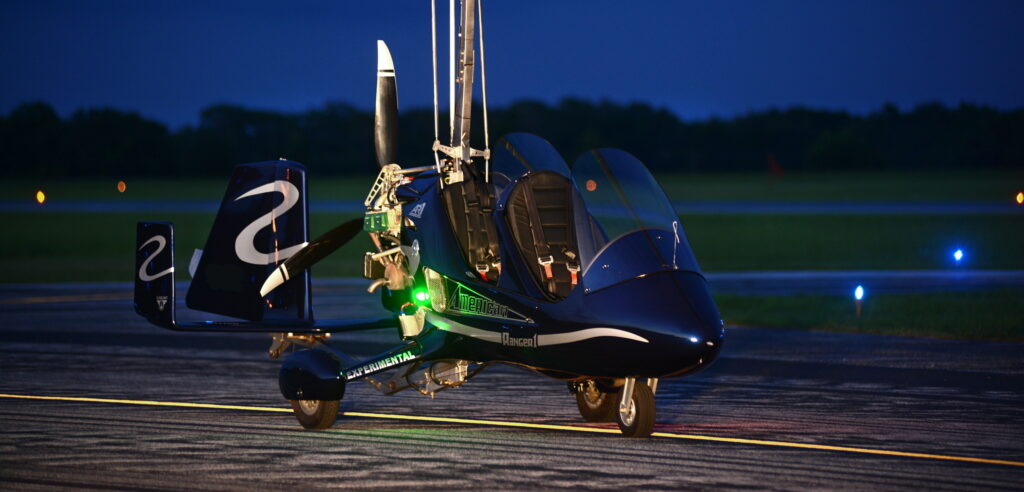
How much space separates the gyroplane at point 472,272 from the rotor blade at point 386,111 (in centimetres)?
1

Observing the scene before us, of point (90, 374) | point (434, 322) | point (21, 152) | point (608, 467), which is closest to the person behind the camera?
point (608, 467)

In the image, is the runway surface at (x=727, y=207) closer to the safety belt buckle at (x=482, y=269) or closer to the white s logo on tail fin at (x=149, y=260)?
the white s logo on tail fin at (x=149, y=260)

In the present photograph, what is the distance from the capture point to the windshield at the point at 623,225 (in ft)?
32.2

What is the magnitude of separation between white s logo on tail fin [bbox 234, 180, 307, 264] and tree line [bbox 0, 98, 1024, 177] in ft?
243

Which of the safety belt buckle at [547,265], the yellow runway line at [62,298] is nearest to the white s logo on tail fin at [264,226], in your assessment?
the safety belt buckle at [547,265]

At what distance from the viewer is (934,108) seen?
114562 mm

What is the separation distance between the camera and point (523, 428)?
11219 millimetres

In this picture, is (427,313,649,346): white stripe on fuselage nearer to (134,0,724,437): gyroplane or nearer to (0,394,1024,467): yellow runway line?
(134,0,724,437): gyroplane

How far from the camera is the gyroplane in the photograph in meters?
9.76

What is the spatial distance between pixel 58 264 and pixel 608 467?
30508 millimetres

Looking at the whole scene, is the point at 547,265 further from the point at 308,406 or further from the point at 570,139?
the point at 570,139

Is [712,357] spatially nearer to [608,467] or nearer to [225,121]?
[608,467]

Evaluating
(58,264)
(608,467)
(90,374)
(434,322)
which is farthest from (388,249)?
(58,264)

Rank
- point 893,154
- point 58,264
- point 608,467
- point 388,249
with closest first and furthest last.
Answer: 1. point 608,467
2. point 388,249
3. point 58,264
4. point 893,154
